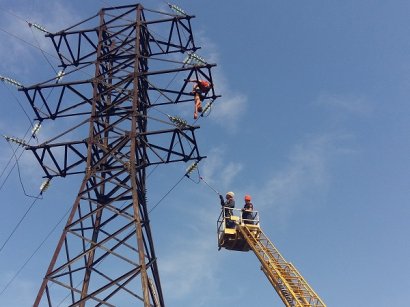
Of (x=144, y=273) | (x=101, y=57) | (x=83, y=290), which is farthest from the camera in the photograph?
(x=101, y=57)

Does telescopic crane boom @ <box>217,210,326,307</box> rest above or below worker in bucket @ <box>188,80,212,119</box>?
below

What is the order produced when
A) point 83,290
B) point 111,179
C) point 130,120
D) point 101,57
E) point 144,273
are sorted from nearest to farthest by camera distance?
point 144,273
point 83,290
point 111,179
point 130,120
point 101,57

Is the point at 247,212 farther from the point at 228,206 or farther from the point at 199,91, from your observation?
the point at 199,91

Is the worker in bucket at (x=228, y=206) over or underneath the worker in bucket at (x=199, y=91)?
underneath

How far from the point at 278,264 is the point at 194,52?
34.6ft

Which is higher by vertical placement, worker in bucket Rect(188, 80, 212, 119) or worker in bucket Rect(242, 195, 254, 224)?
worker in bucket Rect(188, 80, 212, 119)

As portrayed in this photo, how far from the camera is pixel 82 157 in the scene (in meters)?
24.0

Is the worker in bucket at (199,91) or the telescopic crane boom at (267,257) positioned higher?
the worker in bucket at (199,91)

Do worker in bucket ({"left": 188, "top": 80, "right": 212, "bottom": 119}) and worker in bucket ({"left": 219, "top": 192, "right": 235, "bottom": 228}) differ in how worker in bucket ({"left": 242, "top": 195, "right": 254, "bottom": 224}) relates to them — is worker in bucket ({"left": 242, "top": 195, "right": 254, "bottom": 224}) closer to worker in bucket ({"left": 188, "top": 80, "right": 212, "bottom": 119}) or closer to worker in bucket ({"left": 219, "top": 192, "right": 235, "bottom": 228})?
worker in bucket ({"left": 219, "top": 192, "right": 235, "bottom": 228})

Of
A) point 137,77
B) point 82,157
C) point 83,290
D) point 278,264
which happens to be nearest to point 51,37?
point 137,77

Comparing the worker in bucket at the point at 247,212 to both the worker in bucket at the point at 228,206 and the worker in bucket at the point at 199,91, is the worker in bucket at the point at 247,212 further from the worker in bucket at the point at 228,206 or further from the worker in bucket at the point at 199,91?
the worker in bucket at the point at 199,91

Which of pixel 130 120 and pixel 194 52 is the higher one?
pixel 194 52

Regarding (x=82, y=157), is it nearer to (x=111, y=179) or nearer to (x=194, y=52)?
(x=111, y=179)

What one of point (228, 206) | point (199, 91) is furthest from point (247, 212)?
point (199, 91)
